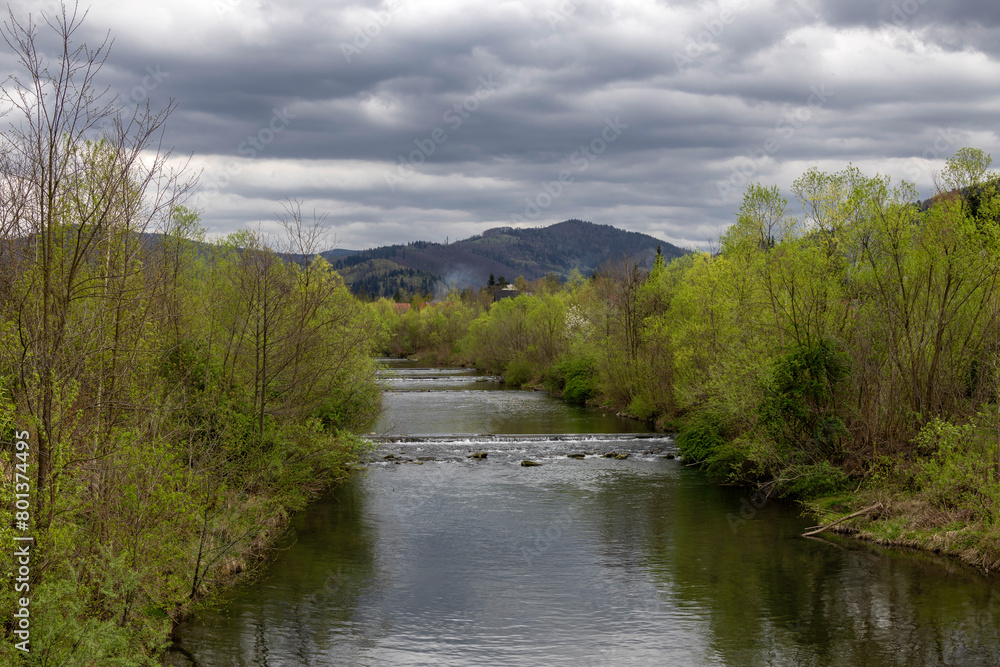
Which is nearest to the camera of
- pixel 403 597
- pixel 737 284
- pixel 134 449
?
pixel 134 449

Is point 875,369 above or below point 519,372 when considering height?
above

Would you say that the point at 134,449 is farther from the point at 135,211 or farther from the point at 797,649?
the point at 797,649

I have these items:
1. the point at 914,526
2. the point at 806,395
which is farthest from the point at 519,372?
the point at 914,526

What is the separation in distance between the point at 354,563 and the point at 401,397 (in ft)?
131

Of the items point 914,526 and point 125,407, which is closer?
point 125,407

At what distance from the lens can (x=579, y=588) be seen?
19484mm

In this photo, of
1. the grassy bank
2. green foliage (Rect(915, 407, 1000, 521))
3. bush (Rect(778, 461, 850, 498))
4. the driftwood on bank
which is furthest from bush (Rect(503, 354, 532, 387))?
green foliage (Rect(915, 407, 1000, 521))

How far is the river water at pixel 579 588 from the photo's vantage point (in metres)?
15.7

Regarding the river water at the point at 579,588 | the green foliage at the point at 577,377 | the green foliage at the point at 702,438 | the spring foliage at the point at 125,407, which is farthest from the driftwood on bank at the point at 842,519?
the green foliage at the point at 577,377

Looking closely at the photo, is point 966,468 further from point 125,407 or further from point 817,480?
point 125,407

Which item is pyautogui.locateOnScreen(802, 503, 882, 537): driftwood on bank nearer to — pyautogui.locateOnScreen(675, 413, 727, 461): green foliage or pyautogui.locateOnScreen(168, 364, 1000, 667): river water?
pyautogui.locateOnScreen(168, 364, 1000, 667): river water

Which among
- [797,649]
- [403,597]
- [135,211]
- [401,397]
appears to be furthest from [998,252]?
[401,397]

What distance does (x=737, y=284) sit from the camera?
123 feet

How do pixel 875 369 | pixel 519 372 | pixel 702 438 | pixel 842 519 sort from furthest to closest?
1. pixel 519 372
2. pixel 702 438
3. pixel 875 369
4. pixel 842 519
